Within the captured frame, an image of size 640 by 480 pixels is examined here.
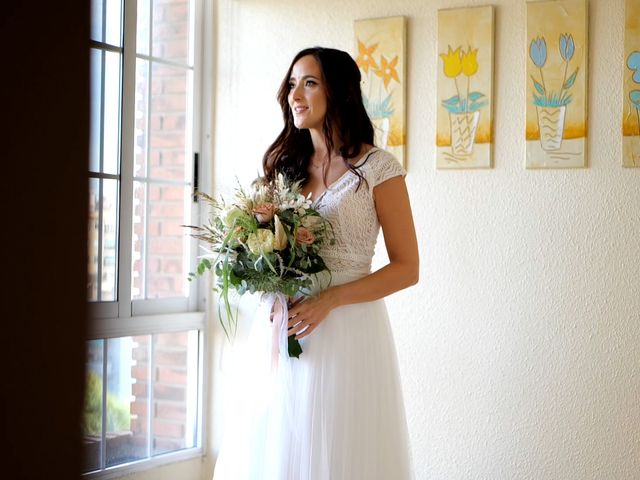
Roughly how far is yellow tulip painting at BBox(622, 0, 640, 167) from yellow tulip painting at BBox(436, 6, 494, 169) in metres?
0.53

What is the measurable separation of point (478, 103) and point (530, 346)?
1.03 metres

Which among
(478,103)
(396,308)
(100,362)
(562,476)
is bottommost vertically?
(562,476)

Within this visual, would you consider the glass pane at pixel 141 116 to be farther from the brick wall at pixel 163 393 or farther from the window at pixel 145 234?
the brick wall at pixel 163 393

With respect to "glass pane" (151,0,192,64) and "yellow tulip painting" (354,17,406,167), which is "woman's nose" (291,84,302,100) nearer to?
"yellow tulip painting" (354,17,406,167)

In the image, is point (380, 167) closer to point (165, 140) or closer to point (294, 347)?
point (294, 347)

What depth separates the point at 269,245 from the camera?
7.00 feet

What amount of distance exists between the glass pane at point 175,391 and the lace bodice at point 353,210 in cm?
161

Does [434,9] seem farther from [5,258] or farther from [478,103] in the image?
[5,258]

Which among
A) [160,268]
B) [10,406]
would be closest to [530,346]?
[160,268]

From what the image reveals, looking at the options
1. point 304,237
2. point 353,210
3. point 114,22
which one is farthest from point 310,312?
point 114,22

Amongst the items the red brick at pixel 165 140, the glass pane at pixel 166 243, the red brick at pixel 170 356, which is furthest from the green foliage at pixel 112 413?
the red brick at pixel 165 140

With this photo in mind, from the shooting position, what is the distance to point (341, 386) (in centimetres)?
233

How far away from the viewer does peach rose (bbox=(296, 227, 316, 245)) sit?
86.1 inches

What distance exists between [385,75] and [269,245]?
1.69 metres
